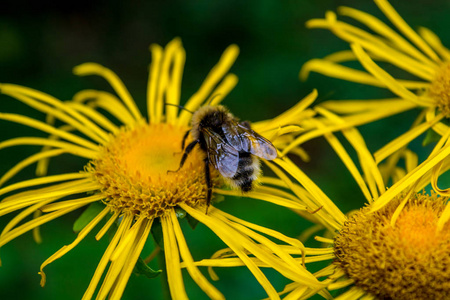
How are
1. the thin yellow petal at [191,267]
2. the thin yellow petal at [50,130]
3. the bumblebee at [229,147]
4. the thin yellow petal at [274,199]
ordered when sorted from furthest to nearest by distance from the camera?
the thin yellow petal at [50,130] → the bumblebee at [229,147] → the thin yellow petal at [274,199] → the thin yellow petal at [191,267]

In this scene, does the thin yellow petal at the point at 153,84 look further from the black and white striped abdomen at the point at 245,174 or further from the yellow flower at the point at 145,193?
the black and white striped abdomen at the point at 245,174

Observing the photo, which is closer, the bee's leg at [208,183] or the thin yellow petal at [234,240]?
the thin yellow petal at [234,240]

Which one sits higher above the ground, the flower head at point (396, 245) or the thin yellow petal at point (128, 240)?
the flower head at point (396, 245)

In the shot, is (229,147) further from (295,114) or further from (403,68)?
(403,68)

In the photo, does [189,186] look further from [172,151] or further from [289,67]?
[289,67]

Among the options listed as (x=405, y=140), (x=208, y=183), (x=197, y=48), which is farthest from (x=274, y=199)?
(x=197, y=48)

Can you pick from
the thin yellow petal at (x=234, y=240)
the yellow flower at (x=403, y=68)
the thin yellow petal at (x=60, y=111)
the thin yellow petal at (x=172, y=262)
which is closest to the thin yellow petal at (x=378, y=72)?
the yellow flower at (x=403, y=68)

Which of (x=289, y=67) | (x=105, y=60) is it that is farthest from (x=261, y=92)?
(x=105, y=60)
